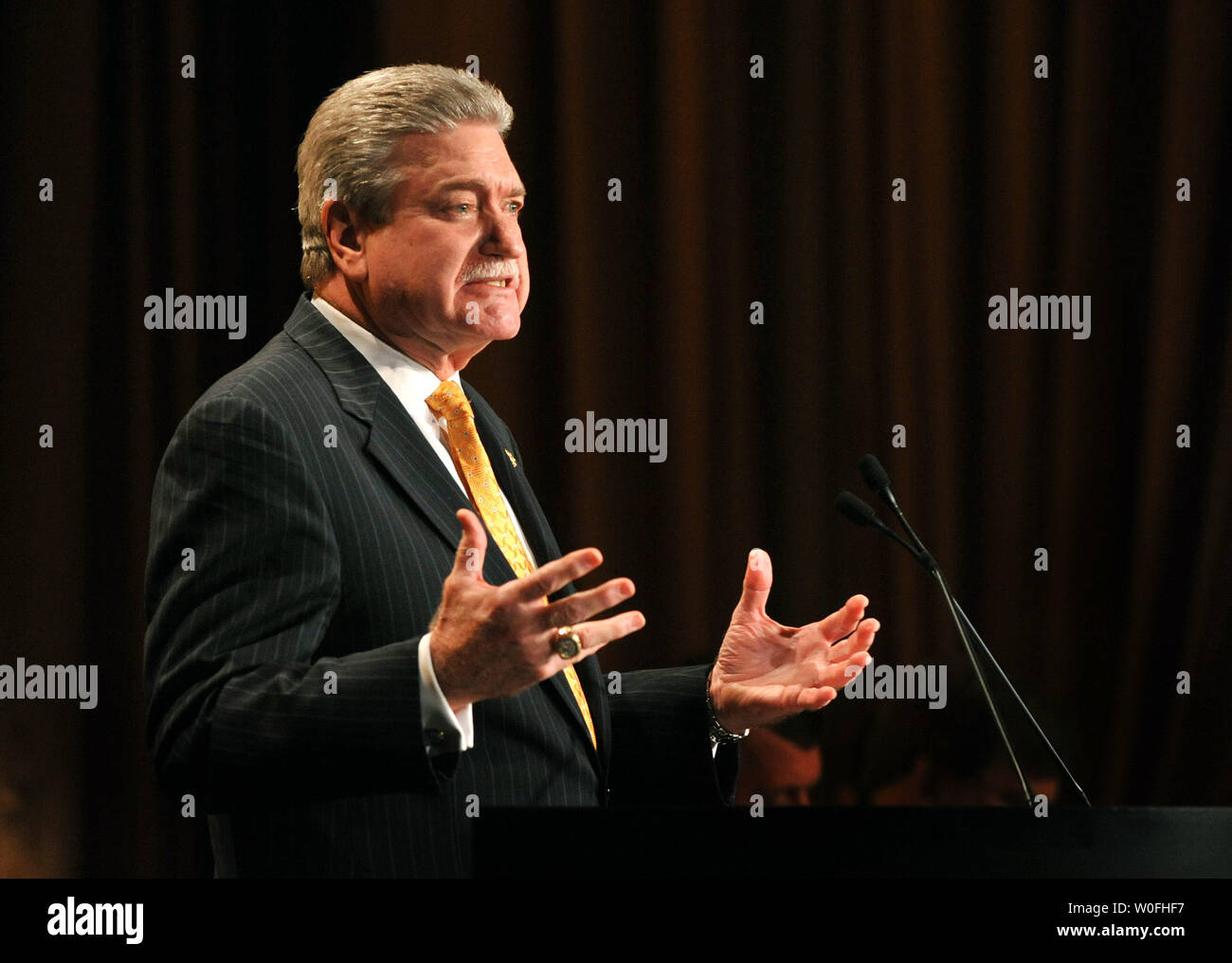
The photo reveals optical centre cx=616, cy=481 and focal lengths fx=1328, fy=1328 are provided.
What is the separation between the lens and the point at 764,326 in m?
3.21

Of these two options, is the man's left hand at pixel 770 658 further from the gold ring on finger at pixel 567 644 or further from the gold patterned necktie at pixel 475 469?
the gold ring on finger at pixel 567 644

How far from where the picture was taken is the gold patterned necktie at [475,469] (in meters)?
1.62

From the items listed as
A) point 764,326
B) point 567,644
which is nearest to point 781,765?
point 764,326

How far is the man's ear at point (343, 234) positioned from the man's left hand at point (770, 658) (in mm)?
636

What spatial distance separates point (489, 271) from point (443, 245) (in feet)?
0.24

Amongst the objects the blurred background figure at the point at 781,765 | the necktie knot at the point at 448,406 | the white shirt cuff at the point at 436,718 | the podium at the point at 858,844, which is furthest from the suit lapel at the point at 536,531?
the blurred background figure at the point at 781,765

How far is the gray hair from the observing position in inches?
66.3

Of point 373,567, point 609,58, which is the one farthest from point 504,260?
point 609,58

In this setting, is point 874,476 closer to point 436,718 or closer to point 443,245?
point 443,245

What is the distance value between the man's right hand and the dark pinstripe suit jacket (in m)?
0.06

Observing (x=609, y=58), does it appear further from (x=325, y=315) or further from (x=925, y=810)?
(x=925, y=810)

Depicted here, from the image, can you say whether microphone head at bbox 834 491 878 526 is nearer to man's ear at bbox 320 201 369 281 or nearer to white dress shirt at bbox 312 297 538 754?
white dress shirt at bbox 312 297 538 754
